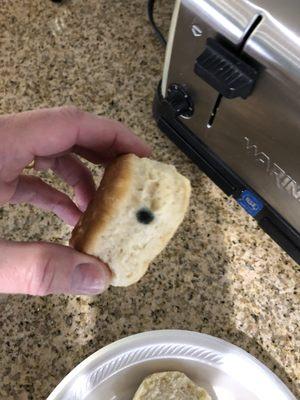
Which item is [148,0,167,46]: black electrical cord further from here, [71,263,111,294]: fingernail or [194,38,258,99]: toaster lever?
[71,263,111,294]: fingernail

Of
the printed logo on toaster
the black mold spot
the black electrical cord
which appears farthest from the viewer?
the black electrical cord

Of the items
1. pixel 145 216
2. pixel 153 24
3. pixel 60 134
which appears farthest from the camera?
pixel 153 24

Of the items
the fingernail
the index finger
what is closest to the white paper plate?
the fingernail

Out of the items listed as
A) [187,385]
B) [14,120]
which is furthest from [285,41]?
[187,385]

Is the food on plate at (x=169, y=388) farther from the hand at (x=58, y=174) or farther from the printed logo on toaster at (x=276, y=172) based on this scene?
the printed logo on toaster at (x=276, y=172)


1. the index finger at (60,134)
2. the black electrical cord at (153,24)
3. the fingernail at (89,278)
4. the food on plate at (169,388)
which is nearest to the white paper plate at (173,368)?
the food on plate at (169,388)

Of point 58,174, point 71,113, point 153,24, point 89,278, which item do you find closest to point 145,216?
point 89,278

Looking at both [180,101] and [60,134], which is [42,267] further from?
[180,101]
